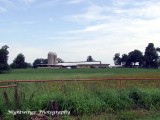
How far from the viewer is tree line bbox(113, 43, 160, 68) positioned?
113500 mm

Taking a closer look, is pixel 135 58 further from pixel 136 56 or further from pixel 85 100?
pixel 85 100

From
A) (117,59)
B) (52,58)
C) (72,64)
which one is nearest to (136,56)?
(117,59)

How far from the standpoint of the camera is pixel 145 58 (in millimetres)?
116250

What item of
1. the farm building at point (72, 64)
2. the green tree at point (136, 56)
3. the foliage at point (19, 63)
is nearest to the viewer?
the green tree at point (136, 56)

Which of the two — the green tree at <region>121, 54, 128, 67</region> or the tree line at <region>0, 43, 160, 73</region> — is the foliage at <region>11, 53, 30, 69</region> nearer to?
the tree line at <region>0, 43, 160, 73</region>

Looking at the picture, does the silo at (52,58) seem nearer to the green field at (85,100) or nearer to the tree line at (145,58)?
the tree line at (145,58)

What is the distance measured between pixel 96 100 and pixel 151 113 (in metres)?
1.79

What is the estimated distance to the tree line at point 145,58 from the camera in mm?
113500

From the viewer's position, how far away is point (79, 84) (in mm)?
12609

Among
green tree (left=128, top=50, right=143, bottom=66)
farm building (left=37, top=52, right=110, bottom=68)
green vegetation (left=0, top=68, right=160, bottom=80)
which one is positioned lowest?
green vegetation (left=0, top=68, right=160, bottom=80)

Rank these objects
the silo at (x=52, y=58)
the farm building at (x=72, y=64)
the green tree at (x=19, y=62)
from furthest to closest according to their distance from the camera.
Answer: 1. the silo at (x=52, y=58)
2. the farm building at (x=72, y=64)
3. the green tree at (x=19, y=62)

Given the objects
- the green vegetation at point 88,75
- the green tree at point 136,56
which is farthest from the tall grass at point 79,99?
the green tree at point 136,56

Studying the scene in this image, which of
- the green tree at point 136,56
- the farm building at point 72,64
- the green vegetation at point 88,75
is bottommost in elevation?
the green vegetation at point 88,75

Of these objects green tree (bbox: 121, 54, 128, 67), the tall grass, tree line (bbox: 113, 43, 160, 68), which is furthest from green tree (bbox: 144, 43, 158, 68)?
the tall grass
